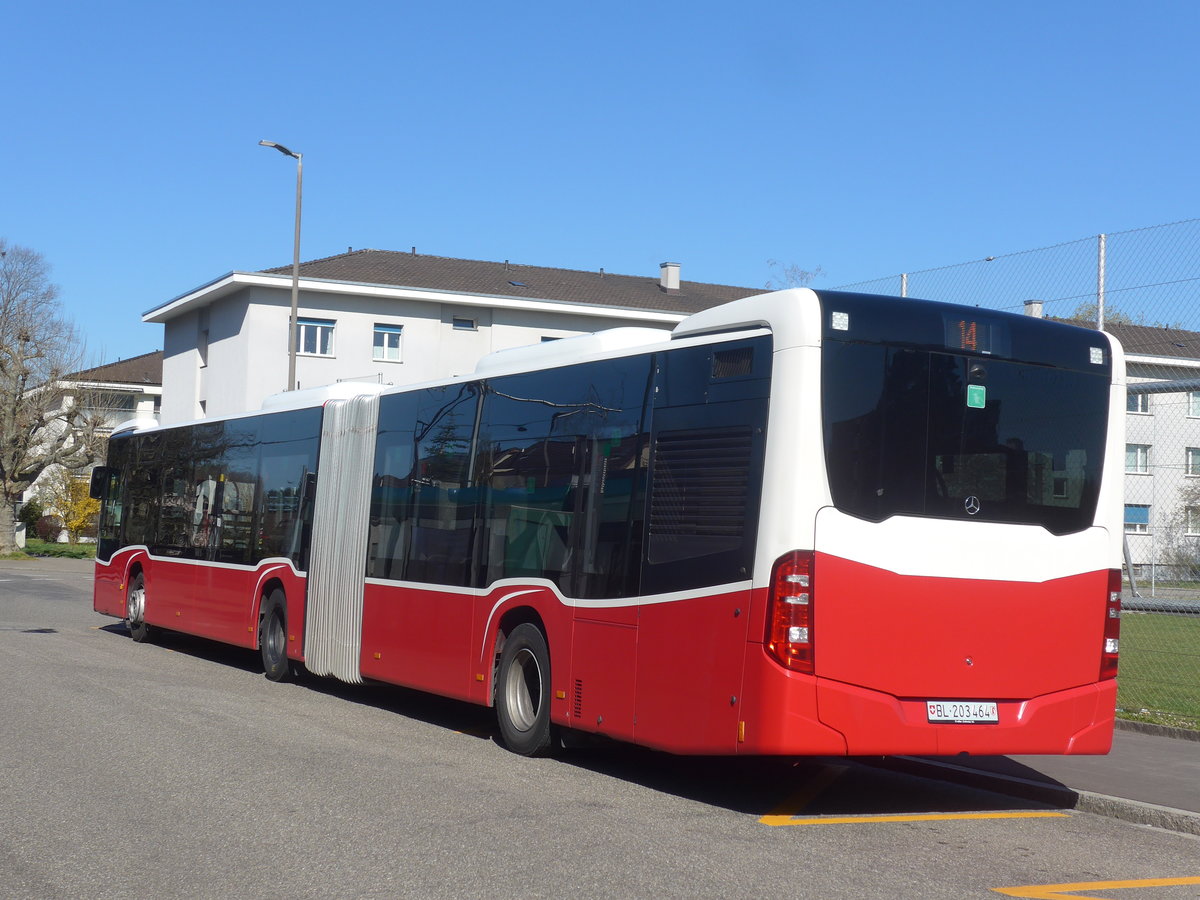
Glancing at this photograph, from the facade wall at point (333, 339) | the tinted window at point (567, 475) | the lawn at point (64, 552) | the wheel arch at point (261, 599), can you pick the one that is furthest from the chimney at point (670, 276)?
the tinted window at point (567, 475)

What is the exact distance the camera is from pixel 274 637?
16047 millimetres

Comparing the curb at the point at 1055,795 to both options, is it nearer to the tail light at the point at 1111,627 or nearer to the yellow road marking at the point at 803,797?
the yellow road marking at the point at 803,797

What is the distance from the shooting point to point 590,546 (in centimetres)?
998

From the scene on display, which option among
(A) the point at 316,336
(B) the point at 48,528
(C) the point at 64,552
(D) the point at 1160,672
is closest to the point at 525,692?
(D) the point at 1160,672

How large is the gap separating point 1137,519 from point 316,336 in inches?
1557

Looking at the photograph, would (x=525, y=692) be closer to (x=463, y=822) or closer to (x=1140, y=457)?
(x=463, y=822)

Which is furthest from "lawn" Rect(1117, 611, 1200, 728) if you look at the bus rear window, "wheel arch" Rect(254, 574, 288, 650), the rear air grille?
"wheel arch" Rect(254, 574, 288, 650)

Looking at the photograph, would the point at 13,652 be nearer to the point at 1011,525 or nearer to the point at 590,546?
the point at 590,546

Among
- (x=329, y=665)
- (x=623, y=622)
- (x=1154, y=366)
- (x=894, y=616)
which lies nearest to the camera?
(x=894, y=616)

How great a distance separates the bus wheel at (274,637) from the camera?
15.8 metres

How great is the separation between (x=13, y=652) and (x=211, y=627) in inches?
97.8

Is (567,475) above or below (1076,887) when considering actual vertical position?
above

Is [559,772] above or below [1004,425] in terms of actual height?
below

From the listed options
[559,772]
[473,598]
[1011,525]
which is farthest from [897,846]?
[473,598]
